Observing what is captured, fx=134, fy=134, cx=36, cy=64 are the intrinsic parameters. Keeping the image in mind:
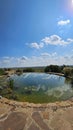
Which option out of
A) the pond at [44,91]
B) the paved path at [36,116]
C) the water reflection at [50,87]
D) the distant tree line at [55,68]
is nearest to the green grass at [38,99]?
the pond at [44,91]

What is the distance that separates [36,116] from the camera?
4.95m

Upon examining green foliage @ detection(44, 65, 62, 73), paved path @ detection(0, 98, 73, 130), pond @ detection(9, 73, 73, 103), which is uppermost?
green foliage @ detection(44, 65, 62, 73)

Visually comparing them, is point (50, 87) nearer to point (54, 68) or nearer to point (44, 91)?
point (44, 91)

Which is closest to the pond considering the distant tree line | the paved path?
the paved path

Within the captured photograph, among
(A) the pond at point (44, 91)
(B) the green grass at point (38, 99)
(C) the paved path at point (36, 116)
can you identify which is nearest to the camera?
(C) the paved path at point (36, 116)

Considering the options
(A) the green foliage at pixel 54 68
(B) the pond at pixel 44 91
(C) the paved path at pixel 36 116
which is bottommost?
(B) the pond at pixel 44 91

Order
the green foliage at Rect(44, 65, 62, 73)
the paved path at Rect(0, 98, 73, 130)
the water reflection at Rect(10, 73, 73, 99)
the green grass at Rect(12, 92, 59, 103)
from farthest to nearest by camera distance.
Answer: the green foliage at Rect(44, 65, 62, 73) < the water reflection at Rect(10, 73, 73, 99) < the green grass at Rect(12, 92, 59, 103) < the paved path at Rect(0, 98, 73, 130)

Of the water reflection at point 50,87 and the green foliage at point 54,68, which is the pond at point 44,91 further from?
the green foliage at point 54,68

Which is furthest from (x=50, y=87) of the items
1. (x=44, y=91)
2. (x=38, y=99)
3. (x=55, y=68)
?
(x=55, y=68)

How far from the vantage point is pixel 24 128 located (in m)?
4.28

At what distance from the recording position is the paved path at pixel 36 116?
4.36 meters

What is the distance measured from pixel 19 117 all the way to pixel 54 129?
54.1 inches

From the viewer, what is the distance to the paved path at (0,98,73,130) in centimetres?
436

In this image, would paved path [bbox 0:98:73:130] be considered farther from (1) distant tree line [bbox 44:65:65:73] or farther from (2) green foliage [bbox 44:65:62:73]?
(2) green foliage [bbox 44:65:62:73]
